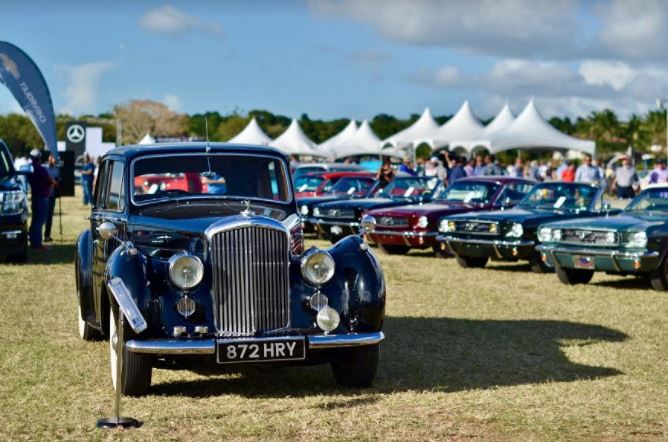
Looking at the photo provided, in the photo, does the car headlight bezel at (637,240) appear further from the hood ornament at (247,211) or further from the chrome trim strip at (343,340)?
the chrome trim strip at (343,340)

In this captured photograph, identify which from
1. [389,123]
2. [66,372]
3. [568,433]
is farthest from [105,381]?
[389,123]

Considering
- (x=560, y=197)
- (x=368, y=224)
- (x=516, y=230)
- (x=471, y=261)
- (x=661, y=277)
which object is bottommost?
(x=471, y=261)

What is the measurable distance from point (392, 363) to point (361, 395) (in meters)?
1.44

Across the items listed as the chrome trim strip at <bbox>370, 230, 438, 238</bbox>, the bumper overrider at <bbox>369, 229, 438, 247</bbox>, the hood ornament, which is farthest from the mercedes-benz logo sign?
the hood ornament

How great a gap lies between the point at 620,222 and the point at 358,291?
7978mm

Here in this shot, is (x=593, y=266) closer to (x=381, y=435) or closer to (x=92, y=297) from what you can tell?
(x=92, y=297)

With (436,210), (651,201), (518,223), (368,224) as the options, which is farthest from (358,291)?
(436,210)

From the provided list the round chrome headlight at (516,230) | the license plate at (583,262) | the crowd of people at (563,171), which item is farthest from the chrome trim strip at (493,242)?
the crowd of people at (563,171)

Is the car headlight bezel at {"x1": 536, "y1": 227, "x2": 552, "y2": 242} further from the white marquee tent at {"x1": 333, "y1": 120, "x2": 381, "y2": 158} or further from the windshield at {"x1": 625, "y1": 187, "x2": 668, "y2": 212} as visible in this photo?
the white marquee tent at {"x1": 333, "y1": 120, "x2": 381, "y2": 158}

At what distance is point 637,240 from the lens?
49.1 ft

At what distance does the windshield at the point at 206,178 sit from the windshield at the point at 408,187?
1411 centimetres

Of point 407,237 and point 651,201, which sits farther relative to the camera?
point 407,237

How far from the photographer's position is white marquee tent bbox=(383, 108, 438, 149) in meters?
51.4

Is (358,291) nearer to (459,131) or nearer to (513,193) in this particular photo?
(513,193)
